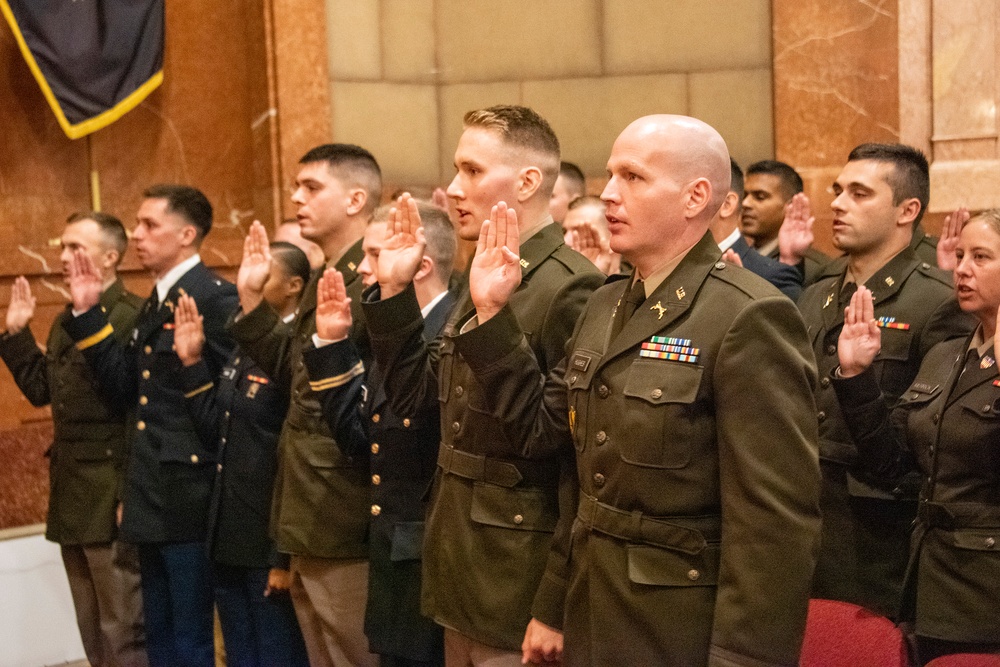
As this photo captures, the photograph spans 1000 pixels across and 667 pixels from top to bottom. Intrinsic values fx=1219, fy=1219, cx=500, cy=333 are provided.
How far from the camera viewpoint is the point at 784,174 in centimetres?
495

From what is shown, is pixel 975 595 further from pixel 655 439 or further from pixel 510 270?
pixel 510 270

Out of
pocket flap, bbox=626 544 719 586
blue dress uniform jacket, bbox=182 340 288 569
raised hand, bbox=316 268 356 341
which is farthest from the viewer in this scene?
blue dress uniform jacket, bbox=182 340 288 569

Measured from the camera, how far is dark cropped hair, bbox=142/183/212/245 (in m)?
4.36

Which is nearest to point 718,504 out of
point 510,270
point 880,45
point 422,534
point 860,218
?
point 510,270

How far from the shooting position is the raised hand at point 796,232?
167 inches

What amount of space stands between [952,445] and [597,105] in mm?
3687

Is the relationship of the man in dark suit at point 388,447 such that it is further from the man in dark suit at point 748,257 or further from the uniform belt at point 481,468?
the man in dark suit at point 748,257

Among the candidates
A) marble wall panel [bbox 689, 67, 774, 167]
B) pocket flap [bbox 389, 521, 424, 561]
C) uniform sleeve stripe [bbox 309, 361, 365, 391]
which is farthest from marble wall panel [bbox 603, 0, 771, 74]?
pocket flap [bbox 389, 521, 424, 561]

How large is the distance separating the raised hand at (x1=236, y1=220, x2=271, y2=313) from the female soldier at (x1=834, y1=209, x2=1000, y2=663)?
5.36ft

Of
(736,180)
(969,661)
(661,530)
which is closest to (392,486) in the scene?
(661,530)

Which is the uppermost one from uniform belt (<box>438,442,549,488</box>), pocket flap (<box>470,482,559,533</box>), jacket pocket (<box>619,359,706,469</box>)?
jacket pocket (<box>619,359,706,469</box>)

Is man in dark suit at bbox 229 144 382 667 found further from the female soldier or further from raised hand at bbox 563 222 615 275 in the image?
the female soldier

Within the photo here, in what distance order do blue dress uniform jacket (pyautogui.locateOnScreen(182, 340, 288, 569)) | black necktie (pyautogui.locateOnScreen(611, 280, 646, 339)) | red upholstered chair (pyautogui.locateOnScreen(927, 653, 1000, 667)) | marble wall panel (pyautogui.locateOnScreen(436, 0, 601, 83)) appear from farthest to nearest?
marble wall panel (pyautogui.locateOnScreen(436, 0, 601, 83))
blue dress uniform jacket (pyautogui.locateOnScreen(182, 340, 288, 569))
black necktie (pyautogui.locateOnScreen(611, 280, 646, 339))
red upholstered chair (pyautogui.locateOnScreen(927, 653, 1000, 667))

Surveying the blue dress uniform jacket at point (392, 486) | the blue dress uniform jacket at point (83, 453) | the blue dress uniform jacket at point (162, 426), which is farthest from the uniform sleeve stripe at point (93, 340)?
the blue dress uniform jacket at point (392, 486)
